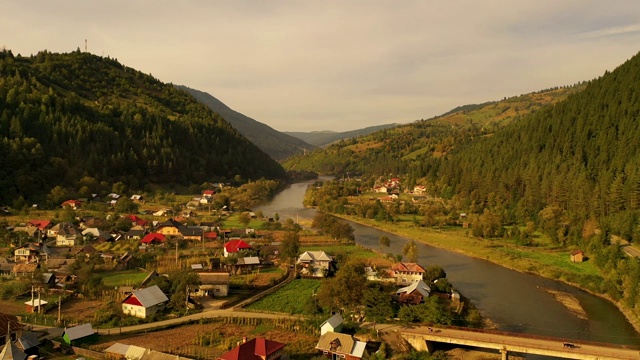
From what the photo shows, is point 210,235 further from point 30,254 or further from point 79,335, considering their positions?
point 79,335

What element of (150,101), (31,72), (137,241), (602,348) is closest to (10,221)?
(137,241)

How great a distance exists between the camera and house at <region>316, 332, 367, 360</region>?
73.4 ft

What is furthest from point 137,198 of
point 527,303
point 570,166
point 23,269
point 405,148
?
point 405,148

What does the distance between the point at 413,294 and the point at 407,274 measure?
5508 mm

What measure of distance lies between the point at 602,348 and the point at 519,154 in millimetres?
56556

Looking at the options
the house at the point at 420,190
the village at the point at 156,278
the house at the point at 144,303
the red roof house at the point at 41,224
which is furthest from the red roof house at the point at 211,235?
the house at the point at 420,190

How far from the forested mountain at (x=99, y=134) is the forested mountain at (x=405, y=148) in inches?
1221

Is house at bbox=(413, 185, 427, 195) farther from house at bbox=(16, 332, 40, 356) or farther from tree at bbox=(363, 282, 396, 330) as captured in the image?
house at bbox=(16, 332, 40, 356)

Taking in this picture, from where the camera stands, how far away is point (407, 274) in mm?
35438

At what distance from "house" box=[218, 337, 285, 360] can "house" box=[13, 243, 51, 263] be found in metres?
24.6

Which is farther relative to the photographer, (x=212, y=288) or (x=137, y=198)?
(x=137, y=198)

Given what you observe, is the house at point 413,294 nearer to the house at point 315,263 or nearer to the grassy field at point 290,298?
the grassy field at point 290,298

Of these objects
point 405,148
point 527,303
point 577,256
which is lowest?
point 527,303

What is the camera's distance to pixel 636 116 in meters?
62.0
